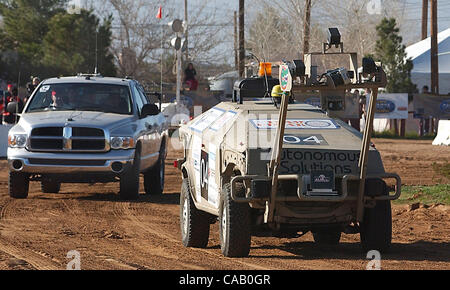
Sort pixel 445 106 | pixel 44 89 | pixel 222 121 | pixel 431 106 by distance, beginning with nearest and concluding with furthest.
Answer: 1. pixel 222 121
2. pixel 44 89
3. pixel 445 106
4. pixel 431 106

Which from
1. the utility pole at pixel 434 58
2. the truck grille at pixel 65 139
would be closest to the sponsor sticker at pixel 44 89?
the truck grille at pixel 65 139

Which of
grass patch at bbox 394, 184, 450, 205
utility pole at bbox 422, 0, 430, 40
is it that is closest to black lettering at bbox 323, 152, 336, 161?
grass patch at bbox 394, 184, 450, 205

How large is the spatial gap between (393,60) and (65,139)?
1127 inches

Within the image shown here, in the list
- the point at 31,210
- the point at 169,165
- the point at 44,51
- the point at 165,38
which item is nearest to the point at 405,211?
the point at 31,210

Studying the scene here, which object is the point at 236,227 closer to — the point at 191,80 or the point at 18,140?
the point at 18,140

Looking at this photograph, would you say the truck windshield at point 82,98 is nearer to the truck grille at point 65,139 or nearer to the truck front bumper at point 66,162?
the truck grille at point 65,139

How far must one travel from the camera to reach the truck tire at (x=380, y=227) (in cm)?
934

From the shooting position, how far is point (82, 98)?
51.3ft

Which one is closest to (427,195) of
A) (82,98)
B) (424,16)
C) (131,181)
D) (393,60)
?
(131,181)

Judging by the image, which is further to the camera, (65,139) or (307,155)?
(65,139)

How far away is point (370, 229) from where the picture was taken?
9.41 meters

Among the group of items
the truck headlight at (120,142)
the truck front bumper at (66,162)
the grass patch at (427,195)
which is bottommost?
the grass patch at (427,195)

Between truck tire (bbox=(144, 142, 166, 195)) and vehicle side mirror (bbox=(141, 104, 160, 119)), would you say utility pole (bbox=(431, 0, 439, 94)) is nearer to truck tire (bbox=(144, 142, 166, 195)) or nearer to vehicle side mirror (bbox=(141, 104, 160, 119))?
truck tire (bbox=(144, 142, 166, 195))

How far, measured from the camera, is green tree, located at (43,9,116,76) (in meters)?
42.5
